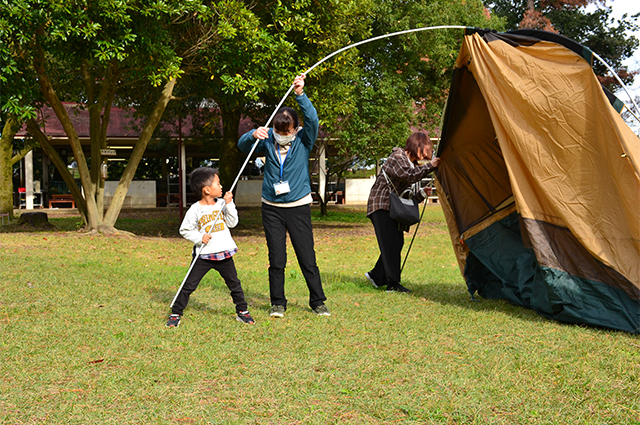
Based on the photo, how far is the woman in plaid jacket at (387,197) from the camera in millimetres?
6574

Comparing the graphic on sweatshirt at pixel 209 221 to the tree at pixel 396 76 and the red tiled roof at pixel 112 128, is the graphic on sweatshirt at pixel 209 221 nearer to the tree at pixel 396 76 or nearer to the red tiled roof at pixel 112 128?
the tree at pixel 396 76

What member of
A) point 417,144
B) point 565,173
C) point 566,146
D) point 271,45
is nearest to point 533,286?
point 565,173

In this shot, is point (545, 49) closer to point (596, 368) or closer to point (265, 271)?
point (596, 368)

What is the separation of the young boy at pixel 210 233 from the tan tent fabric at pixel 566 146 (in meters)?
2.63

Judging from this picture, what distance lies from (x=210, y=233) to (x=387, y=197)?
2388 mm

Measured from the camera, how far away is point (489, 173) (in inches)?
262

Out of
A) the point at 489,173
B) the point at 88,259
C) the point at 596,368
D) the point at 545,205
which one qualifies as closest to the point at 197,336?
the point at 596,368

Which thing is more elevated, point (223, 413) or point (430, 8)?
point (430, 8)

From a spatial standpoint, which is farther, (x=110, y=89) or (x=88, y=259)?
(x=110, y=89)

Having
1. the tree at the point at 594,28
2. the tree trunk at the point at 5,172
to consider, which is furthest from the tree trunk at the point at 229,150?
the tree at the point at 594,28

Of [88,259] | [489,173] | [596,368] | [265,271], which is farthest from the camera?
[88,259]

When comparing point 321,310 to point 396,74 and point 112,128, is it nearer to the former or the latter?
point 396,74

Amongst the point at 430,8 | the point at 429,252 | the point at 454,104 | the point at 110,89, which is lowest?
the point at 429,252

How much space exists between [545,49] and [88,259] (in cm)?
800
